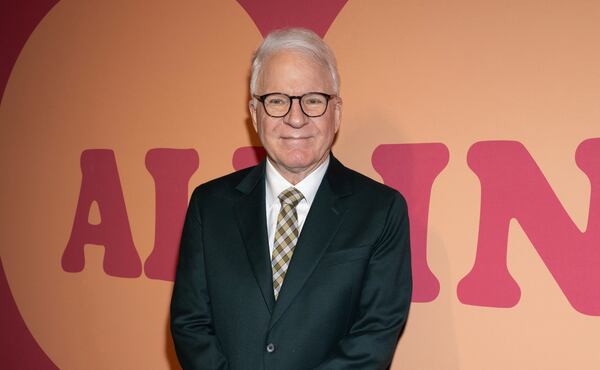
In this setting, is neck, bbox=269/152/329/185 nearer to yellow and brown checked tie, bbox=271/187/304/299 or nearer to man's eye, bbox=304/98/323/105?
yellow and brown checked tie, bbox=271/187/304/299

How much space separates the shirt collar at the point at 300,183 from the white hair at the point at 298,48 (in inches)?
7.8

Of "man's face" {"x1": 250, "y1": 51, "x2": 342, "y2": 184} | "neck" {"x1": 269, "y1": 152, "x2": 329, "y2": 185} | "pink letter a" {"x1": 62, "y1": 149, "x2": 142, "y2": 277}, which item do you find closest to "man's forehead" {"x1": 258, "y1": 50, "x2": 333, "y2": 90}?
"man's face" {"x1": 250, "y1": 51, "x2": 342, "y2": 184}

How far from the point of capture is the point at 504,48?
1.72 m

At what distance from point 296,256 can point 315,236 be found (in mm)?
66

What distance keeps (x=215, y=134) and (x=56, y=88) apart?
29.8 inches

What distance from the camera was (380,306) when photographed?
145 centimetres

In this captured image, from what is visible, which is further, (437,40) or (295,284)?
(437,40)

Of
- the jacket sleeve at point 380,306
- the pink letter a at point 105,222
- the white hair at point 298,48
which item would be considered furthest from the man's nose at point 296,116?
the pink letter a at point 105,222

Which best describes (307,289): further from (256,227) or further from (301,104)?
(301,104)

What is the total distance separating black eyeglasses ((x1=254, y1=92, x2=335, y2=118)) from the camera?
1.49m

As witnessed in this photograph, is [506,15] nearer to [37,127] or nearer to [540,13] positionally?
[540,13]

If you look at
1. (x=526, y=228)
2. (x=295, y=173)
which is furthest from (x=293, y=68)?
(x=526, y=228)

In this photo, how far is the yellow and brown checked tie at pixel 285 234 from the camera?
1.52 meters

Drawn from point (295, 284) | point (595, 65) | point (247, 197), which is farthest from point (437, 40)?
point (295, 284)
